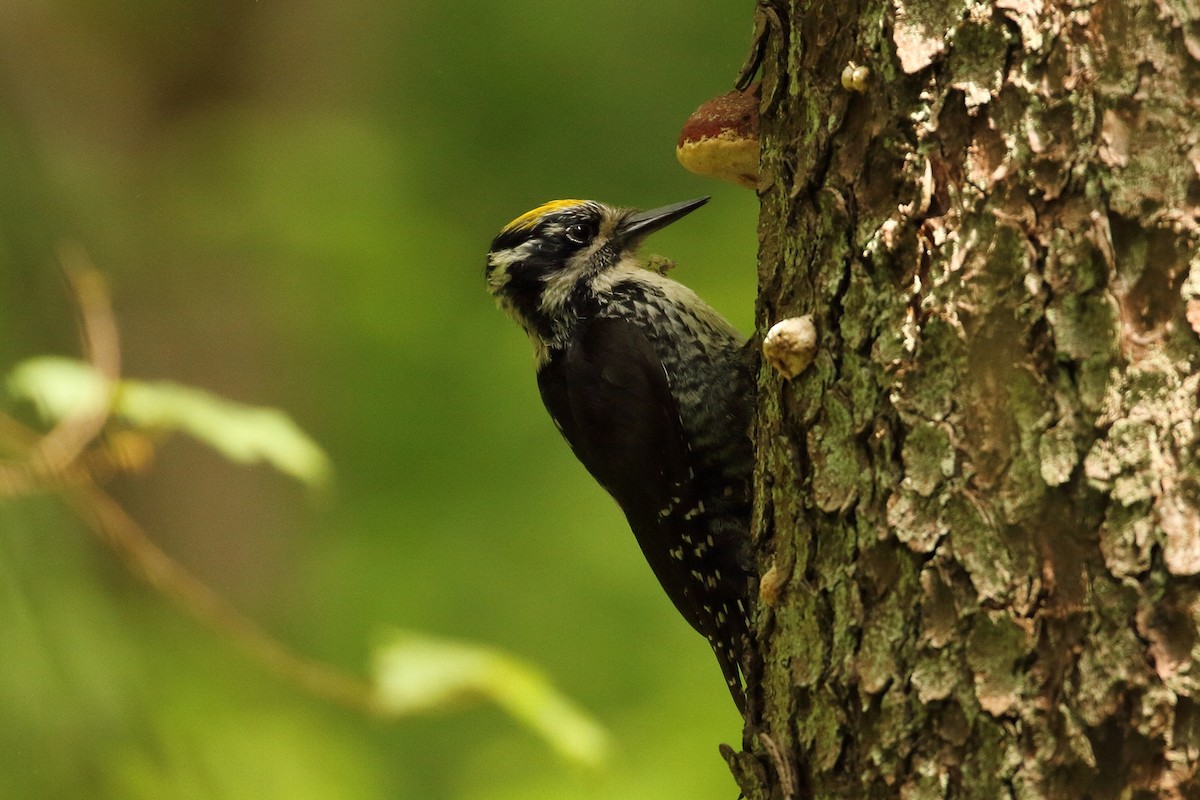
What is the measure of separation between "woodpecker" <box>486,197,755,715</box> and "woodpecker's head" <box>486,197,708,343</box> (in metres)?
0.01

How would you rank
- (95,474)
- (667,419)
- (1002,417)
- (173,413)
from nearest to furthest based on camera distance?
(1002,417)
(667,419)
(173,413)
(95,474)

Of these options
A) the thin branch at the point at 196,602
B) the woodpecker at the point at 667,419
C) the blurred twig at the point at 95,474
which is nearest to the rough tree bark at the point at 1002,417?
the woodpecker at the point at 667,419

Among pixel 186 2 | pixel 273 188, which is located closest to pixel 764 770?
Result: pixel 273 188

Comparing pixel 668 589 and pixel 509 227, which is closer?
pixel 668 589

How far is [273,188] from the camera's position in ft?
18.7

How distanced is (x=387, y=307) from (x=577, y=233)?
2916mm

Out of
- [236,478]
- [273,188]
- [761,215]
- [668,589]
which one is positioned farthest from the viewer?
[236,478]

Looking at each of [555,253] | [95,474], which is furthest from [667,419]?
[95,474]

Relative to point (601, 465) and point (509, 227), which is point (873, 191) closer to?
point (601, 465)

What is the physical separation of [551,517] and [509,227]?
2.94 m

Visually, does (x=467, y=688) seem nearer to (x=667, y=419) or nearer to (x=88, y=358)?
(x=667, y=419)

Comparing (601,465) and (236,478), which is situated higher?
(236,478)

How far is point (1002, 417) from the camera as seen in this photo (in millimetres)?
1375

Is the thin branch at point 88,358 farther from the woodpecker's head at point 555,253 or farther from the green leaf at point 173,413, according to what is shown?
the woodpecker's head at point 555,253
